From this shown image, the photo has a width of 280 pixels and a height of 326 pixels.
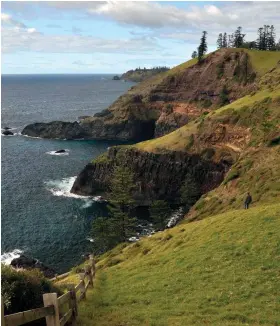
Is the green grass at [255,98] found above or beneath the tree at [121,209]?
above

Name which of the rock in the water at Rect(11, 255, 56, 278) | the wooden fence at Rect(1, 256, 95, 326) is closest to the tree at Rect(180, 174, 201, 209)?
the rock in the water at Rect(11, 255, 56, 278)

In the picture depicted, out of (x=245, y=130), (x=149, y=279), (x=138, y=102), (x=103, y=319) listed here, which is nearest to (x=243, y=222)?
(x=149, y=279)

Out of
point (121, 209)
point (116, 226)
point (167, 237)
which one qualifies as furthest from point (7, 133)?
point (167, 237)

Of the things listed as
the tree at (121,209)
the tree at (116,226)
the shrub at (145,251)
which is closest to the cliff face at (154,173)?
the tree at (121,209)

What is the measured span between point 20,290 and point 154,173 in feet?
265

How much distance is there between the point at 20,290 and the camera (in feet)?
46.9

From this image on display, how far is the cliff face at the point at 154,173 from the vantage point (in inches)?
3536

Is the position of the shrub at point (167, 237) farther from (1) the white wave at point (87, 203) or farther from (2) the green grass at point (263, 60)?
(2) the green grass at point (263, 60)

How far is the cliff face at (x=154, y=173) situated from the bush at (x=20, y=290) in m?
74.1

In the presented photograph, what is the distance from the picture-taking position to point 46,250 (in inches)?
2687

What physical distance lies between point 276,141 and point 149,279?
44760 millimetres

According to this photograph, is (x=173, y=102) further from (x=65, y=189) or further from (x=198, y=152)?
(x=65, y=189)

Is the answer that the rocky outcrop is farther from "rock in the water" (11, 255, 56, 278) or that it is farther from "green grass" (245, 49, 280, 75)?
"rock in the water" (11, 255, 56, 278)

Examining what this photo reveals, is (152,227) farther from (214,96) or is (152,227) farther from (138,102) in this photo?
(138,102)
